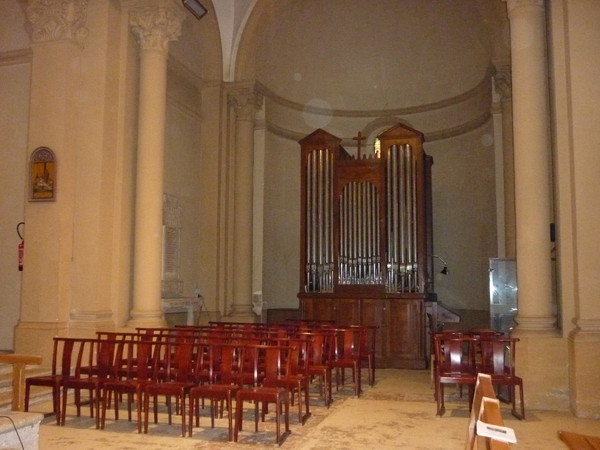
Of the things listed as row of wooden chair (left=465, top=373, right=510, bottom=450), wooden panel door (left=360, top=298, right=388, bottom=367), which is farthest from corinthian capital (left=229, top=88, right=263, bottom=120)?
row of wooden chair (left=465, top=373, right=510, bottom=450)

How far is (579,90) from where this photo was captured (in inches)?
264

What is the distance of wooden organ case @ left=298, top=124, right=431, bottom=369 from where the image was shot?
33.7 feet

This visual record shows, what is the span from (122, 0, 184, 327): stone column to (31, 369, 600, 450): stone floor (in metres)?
2.15

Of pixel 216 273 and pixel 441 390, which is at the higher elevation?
pixel 216 273

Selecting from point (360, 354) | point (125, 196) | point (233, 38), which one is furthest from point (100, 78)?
point (360, 354)

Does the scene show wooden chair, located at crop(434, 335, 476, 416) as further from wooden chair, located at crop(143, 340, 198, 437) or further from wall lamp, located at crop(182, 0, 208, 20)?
wall lamp, located at crop(182, 0, 208, 20)

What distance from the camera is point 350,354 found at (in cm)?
756

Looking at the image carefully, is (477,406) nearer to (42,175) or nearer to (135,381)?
(135,381)

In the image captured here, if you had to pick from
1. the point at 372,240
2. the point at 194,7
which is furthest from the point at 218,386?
the point at 194,7

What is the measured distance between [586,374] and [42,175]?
22.3 feet

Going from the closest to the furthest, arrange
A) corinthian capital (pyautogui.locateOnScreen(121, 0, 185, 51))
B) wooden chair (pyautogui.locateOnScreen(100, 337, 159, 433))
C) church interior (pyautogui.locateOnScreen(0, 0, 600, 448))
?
1. wooden chair (pyautogui.locateOnScreen(100, 337, 159, 433))
2. church interior (pyautogui.locateOnScreen(0, 0, 600, 448))
3. corinthian capital (pyautogui.locateOnScreen(121, 0, 185, 51))

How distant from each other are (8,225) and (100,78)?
2583 mm

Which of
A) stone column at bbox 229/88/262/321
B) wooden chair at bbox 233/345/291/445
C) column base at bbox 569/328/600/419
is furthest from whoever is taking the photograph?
stone column at bbox 229/88/262/321

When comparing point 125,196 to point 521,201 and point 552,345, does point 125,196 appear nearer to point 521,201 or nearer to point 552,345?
point 521,201
